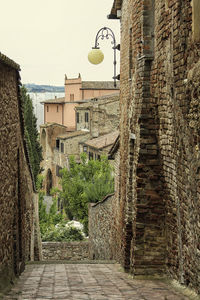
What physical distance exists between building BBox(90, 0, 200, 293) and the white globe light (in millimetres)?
6613

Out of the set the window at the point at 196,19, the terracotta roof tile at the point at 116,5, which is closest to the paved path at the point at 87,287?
the window at the point at 196,19

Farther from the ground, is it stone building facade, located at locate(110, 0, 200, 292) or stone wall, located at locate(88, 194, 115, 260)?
stone building facade, located at locate(110, 0, 200, 292)

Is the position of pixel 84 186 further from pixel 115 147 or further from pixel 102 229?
pixel 115 147

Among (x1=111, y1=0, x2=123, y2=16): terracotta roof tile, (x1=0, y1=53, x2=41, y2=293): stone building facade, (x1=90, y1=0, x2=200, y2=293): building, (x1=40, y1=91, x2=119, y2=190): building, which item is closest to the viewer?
(x1=90, y1=0, x2=200, y2=293): building

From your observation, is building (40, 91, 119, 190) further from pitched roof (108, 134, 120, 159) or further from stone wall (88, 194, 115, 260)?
pitched roof (108, 134, 120, 159)

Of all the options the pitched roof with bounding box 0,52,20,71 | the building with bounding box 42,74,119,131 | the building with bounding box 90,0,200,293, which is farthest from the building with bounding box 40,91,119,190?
the pitched roof with bounding box 0,52,20,71

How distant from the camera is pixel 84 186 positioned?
103 feet

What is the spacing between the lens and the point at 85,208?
30.8 meters

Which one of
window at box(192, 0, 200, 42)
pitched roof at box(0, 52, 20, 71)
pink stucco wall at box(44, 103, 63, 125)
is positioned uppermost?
pink stucco wall at box(44, 103, 63, 125)

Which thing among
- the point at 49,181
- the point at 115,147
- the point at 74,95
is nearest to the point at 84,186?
the point at 115,147

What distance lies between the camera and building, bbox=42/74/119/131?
5941 cm

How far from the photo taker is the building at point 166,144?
19.0 ft

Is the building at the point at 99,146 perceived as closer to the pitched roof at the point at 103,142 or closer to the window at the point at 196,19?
the pitched roof at the point at 103,142

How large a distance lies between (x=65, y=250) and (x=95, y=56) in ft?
33.4
